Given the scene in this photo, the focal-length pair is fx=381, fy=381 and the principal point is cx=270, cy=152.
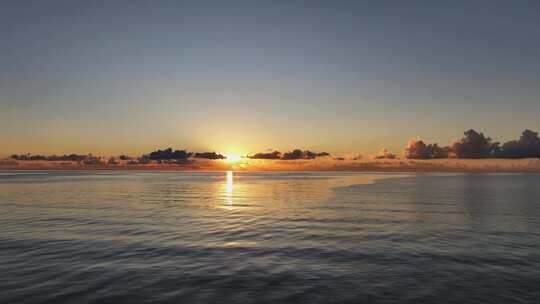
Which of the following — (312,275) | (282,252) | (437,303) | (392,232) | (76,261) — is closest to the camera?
(437,303)

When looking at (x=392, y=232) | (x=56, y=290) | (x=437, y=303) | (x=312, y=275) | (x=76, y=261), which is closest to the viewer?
(x=437, y=303)

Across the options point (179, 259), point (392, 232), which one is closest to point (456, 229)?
point (392, 232)

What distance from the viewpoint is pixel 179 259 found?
2305 centimetres

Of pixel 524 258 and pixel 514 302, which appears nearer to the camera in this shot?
pixel 514 302

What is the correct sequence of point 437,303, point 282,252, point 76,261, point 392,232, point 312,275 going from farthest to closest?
point 392,232
point 282,252
point 76,261
point 312,275
point 437,303

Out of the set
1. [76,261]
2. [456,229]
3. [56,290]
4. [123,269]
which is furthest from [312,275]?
[456,229]

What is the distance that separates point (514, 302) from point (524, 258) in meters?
9.42

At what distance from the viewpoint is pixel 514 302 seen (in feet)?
51.3

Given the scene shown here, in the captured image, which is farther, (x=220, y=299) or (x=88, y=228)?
(x=88, y=228)

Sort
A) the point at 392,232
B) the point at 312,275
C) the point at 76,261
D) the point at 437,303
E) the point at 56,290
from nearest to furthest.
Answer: the point at 437,303, the point at 56,290, the point at 312,275, the point at 76,261, the point at 392,232

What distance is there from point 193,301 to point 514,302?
13.2 m

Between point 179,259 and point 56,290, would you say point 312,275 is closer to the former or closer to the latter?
point 179,259

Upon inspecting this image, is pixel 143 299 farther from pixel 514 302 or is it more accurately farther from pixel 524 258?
pixel 524 258

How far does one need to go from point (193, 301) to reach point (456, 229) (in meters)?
28.0
